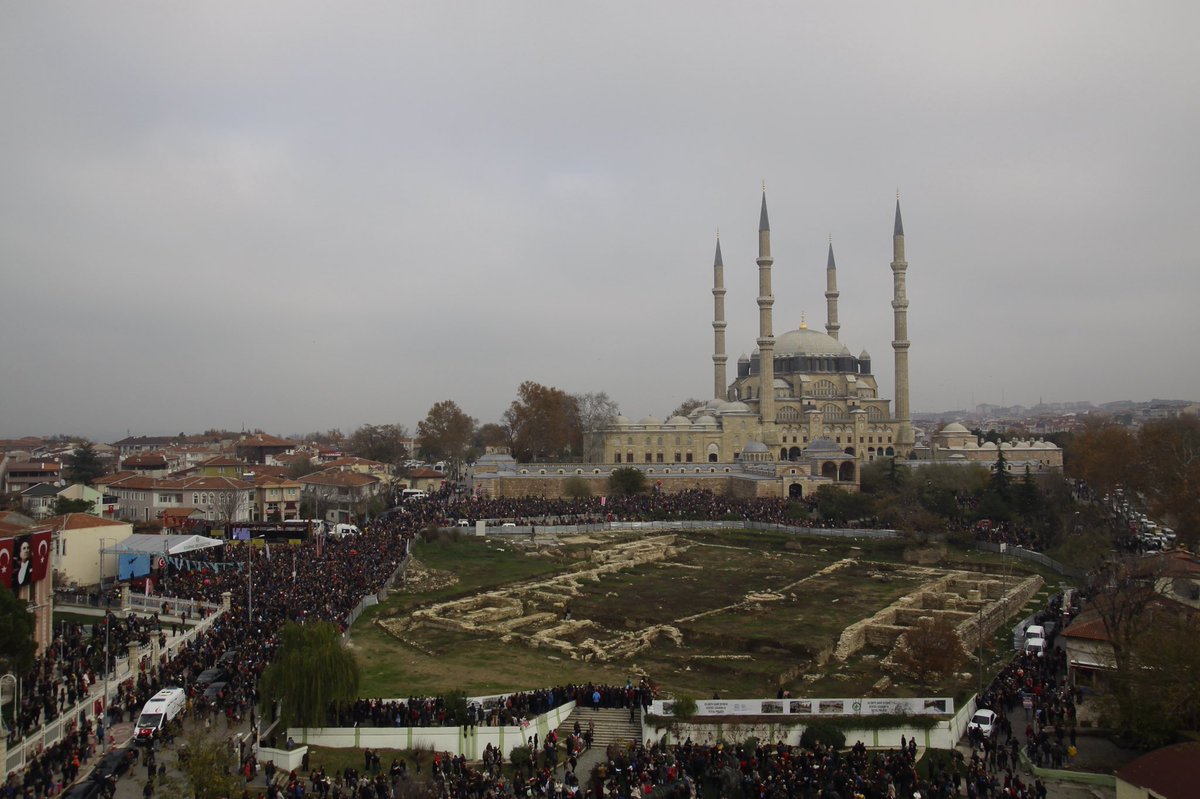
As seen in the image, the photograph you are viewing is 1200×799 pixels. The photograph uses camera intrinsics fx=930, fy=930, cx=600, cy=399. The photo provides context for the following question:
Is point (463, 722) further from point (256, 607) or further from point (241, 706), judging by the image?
point (256, 607)

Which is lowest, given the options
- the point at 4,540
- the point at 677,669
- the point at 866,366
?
the point at 677,669

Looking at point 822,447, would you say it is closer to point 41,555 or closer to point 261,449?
point 41,555

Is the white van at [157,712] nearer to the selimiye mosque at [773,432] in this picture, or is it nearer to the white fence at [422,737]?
the white fence at [422,737]

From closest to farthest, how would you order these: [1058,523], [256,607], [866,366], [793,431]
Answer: [256,607]
[1058,523]
[793,431]
[866,366]

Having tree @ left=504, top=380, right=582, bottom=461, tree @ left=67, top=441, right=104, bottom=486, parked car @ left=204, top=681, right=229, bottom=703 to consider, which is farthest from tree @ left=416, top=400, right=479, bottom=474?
parked car @ left=204, top=681, right=229, bottom=703

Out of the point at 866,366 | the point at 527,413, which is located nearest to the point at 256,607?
the point at 527,413
